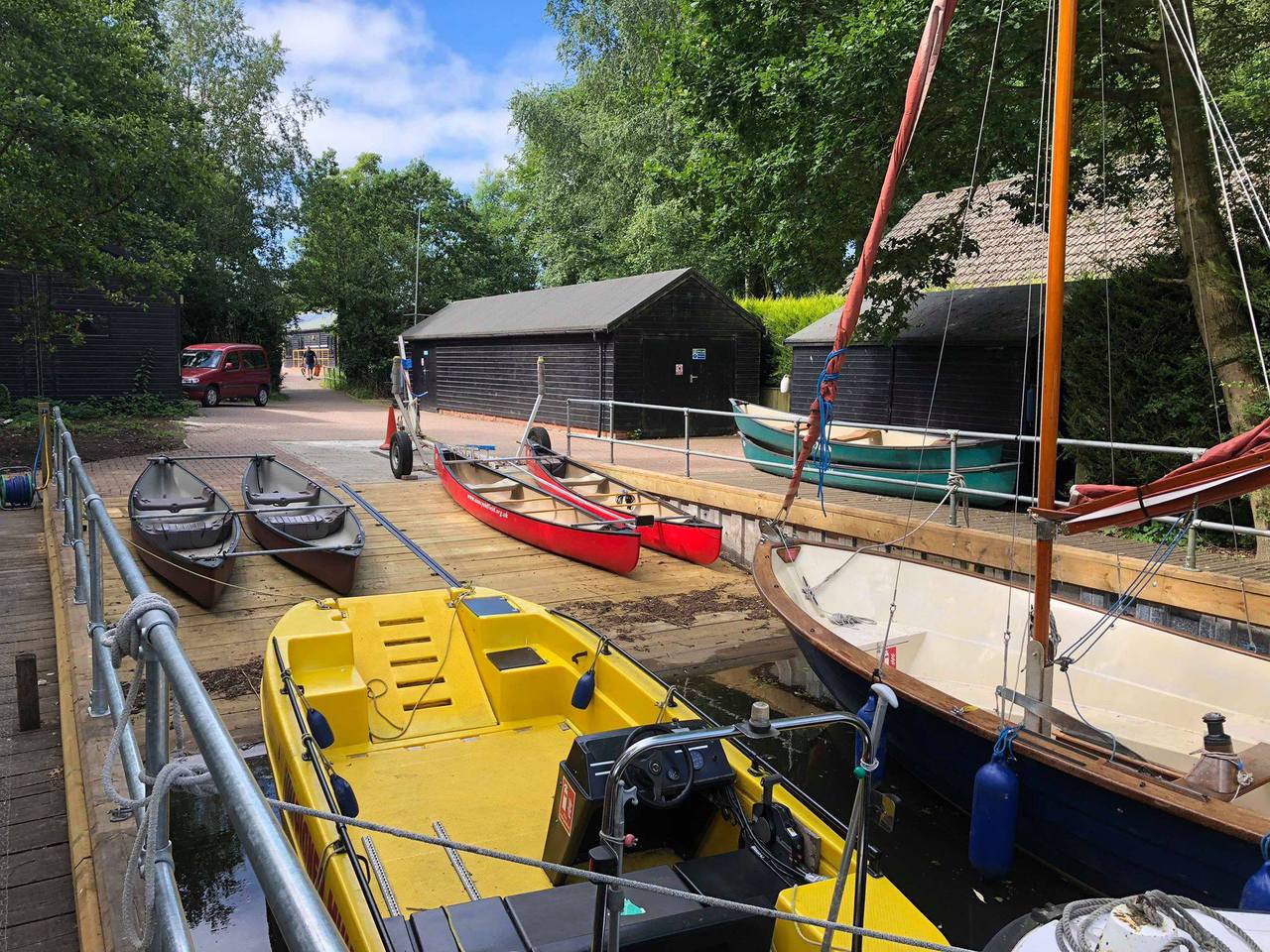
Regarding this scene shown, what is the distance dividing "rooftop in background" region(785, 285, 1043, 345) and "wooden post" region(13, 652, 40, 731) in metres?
10.3

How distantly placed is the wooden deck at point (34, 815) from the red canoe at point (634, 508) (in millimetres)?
5858

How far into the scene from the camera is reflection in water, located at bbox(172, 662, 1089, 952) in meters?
4.53

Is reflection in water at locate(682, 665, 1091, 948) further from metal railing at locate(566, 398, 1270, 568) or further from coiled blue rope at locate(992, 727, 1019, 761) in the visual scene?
metal railing at locate(566, 398, 1270, 568)

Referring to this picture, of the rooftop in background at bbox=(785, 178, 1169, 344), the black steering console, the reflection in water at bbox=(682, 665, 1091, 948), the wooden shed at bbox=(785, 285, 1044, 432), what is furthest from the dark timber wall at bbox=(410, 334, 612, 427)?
the black steering console

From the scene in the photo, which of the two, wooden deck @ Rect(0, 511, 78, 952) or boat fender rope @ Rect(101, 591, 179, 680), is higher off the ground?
boat fender rope @ Rect(101, 591, 179, 680)

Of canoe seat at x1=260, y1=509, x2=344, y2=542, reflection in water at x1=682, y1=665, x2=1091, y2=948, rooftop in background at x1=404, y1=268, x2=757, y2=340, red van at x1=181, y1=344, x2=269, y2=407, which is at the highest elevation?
rooftop in background at x1=404, y1=268, x2=757, y2=340

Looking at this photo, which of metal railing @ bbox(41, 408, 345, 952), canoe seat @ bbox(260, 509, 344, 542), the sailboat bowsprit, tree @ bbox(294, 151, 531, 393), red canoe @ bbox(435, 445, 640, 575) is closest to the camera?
metal railing @ bbox(41, 408, 345, 952)

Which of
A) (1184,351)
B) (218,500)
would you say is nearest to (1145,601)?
(1184,351)

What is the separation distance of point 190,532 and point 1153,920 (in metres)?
9.04

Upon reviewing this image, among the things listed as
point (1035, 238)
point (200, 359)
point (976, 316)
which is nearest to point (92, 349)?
point (200, 359)

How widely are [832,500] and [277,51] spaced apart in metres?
33.3

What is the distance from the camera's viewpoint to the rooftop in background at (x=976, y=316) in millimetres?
12625

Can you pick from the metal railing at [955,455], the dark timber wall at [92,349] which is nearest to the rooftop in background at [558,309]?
the metal railing at [955,455]

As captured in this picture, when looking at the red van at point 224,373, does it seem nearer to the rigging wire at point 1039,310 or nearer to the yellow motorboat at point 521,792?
the rigging wire at point 1039,310
